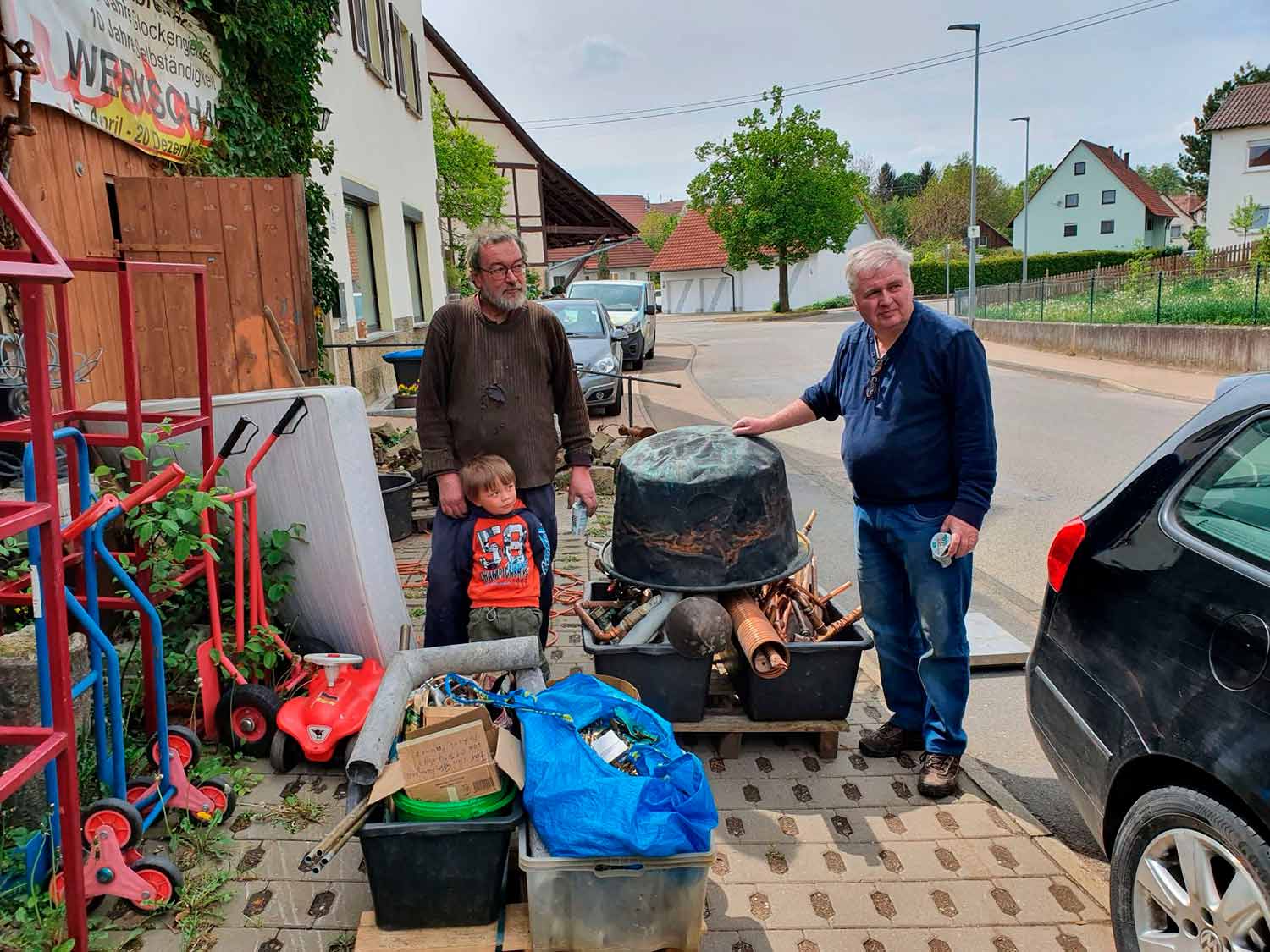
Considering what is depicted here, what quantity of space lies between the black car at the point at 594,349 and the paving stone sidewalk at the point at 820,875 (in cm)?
919

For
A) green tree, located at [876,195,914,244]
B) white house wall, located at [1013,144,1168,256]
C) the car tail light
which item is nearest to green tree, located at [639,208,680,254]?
green tree, located at [876,195,914,244]

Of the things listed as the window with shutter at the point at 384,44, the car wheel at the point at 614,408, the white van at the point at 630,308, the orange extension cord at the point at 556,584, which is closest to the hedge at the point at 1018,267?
the white van at the point at 630,308

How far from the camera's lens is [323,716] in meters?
3.48

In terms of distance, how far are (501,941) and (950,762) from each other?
1815 millimetres

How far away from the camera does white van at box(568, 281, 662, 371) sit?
64.7ft

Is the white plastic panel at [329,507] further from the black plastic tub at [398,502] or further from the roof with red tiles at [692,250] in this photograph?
the roof with red tiles at [692,250]

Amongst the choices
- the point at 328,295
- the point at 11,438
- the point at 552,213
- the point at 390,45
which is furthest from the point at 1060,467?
the point at 552,213

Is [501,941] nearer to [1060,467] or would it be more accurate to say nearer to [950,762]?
[950,762]

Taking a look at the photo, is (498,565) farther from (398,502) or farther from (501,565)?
(398,502)

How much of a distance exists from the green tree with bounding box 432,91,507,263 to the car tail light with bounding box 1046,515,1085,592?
19564mm

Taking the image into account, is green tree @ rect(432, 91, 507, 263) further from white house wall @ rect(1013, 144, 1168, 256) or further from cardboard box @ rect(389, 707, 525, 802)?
white house wall @ rect(1013, 144, 1168, 256)

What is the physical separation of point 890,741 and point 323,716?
7.23 ft

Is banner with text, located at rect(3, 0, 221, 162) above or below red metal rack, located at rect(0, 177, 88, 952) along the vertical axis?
above

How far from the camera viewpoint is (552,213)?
34.4m
